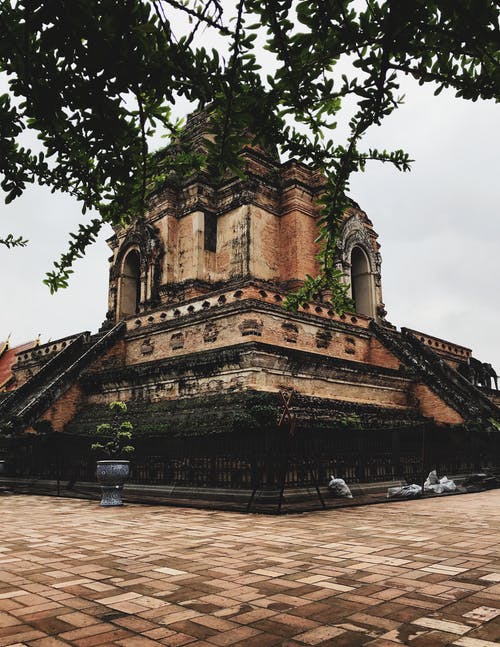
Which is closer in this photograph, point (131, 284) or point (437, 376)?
point (437, 376)

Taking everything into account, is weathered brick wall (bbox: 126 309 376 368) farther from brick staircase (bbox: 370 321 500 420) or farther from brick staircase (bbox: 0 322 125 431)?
brick staircase (bbox: 0 322 125 431)

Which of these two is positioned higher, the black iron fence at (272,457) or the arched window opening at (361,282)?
the arched window opening at (361,282)

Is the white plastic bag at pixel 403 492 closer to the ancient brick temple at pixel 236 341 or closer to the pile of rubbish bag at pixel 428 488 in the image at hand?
the pile of rubbish bag at pixel 428 488

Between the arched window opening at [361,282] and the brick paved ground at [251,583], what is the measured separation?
12918 millimetres

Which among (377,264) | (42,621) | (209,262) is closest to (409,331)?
(377,264)

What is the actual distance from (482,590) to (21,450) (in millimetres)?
12298

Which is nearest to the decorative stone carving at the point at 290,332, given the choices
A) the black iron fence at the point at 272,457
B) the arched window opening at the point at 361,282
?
the black iron fence at the point at 272,457

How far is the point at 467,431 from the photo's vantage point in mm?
12906

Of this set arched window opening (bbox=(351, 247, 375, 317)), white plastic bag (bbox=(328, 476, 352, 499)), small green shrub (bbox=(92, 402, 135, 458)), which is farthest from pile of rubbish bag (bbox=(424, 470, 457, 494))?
arched window opening (bbox=(351, 247, 375, 317))

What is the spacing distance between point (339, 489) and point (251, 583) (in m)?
5.93

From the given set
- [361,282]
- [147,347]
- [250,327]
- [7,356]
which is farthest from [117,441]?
[7,356]

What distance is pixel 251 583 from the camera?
384cm

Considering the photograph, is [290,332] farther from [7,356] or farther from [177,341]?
[7,356]

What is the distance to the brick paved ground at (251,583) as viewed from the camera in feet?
9.36
